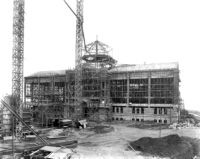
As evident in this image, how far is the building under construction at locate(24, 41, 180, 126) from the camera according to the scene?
42.3 meters

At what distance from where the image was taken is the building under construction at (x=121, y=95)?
139 feet

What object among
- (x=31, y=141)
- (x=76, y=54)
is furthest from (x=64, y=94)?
(x=31, y=141)

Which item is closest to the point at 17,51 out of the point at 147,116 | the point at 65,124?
the point at 65,124

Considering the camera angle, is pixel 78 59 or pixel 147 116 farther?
pixel 147 116

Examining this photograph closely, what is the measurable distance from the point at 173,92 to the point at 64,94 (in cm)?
2899

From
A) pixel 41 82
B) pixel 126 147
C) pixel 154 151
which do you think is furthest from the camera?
pixel 41 82

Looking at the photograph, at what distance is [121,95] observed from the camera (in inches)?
1890

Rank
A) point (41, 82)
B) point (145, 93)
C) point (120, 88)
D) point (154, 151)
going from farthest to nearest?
point (41, 82)
point (120, 88)
point (145, 93)
point (154, 151)

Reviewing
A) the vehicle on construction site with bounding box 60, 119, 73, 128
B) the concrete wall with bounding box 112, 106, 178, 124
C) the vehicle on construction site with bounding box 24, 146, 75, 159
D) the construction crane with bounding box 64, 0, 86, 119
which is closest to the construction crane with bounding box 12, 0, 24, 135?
the vehicle on construction site with bounding box 60, 119, 73, 128

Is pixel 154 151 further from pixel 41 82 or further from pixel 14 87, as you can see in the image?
pixel 41 82

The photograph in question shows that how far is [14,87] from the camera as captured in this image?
32250 millimetres

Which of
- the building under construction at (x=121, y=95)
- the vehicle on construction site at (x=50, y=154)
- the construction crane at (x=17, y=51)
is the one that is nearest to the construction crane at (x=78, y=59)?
the building under construction at (x=121, y=95)

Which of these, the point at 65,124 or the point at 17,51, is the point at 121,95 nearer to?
the point at 65,124

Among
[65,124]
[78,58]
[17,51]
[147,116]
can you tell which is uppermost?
[78,58]
